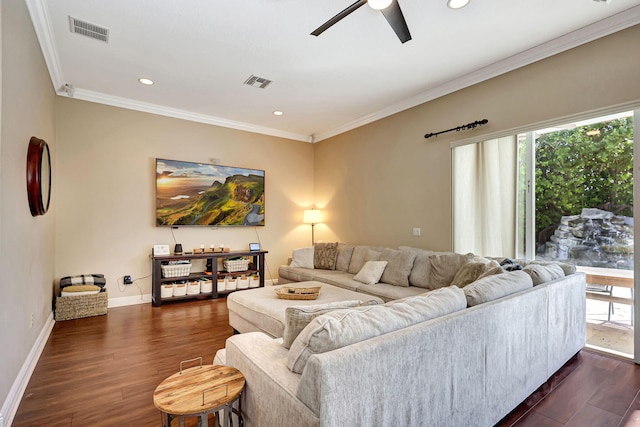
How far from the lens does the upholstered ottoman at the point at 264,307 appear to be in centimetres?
275

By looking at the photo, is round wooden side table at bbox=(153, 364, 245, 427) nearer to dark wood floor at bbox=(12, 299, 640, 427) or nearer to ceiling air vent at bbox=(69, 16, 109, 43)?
dark wood floor at bbox=(12, 299, 640, 427)

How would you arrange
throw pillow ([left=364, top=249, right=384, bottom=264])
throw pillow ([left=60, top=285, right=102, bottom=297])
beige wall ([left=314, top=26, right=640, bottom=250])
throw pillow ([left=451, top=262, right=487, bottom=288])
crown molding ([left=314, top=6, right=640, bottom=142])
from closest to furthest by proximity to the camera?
1. crown molding ([left=314, top=6, right=640, bottom=142])
2. beige wall ([left=314, top=26, right=640, bottom=250])
3. throw pillow ([left=451, top=262, right=487, bottom=288])
4. throw pillow ([left=60, top=285, right=102, bottom=297])
5. throw pillow ([left=364, top=249, right=384, bottom=264])

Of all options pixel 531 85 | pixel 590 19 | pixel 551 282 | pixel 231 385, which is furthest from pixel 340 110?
pixel 231 385

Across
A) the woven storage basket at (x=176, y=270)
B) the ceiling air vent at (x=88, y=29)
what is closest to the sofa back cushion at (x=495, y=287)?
the ceiling air vent at (x=88, y=29)

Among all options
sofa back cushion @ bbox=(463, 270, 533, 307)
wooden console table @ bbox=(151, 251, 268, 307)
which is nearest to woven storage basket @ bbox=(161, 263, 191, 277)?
wooden console table @ bbox=(151, 251, 268, 307)

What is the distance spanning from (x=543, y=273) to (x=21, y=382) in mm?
4030

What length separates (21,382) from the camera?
234 centimetres

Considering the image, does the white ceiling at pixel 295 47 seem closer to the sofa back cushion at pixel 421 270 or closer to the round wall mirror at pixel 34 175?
the round wall mirror at pixel 34 175

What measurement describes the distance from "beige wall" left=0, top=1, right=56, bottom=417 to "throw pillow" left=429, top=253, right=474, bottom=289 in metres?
3.63

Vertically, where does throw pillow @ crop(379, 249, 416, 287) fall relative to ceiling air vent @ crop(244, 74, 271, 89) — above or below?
below

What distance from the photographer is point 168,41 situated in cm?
308

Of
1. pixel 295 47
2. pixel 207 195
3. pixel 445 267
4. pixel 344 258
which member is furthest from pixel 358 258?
pixel 295 47

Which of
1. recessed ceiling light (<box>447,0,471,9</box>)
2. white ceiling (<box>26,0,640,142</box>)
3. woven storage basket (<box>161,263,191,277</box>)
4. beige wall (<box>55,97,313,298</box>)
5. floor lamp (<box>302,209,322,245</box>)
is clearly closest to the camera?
recessed ceiling light (<box>447,0,471,9</box>)

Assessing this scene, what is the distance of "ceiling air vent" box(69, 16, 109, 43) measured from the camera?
2.81m
